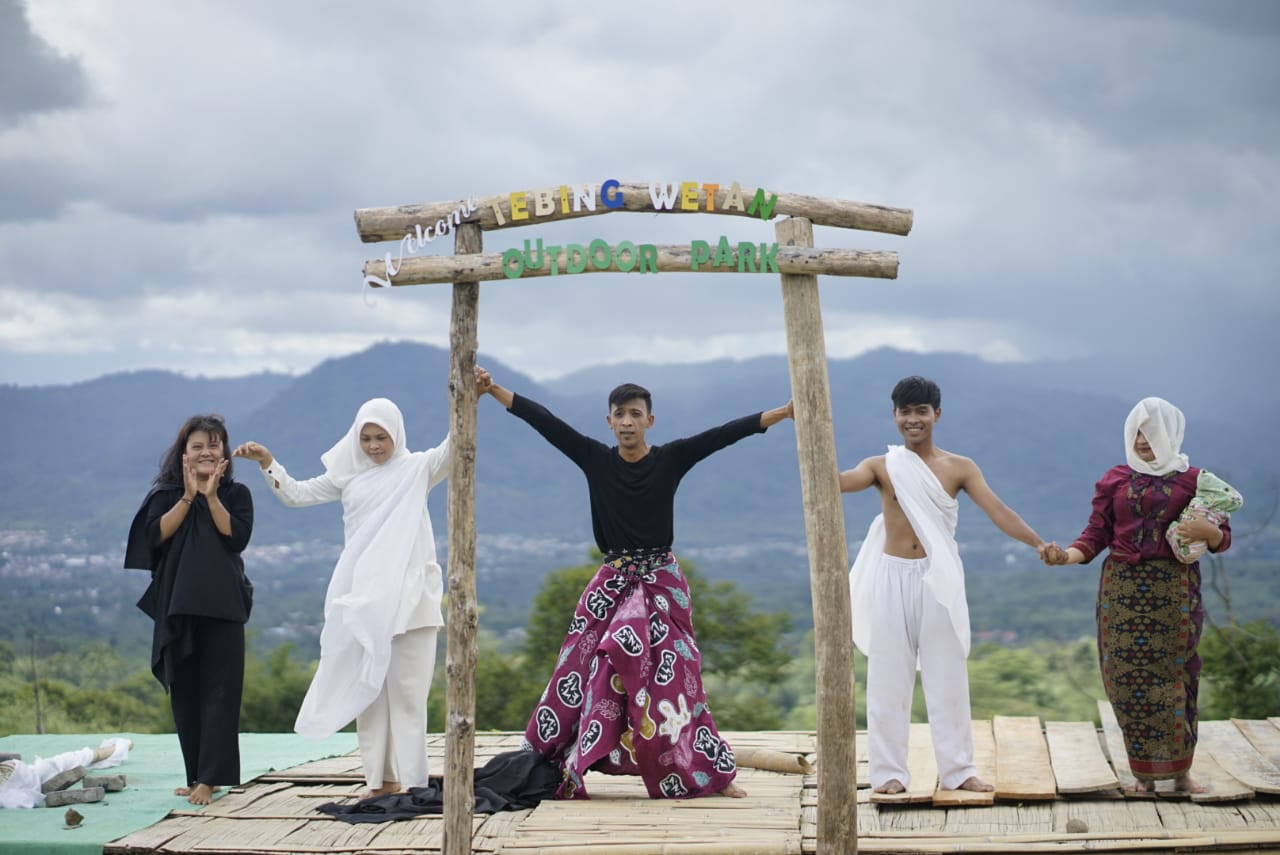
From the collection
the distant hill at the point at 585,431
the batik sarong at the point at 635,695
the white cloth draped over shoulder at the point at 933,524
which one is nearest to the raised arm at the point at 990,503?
the white cloth draped over shoulder at the point at 933,524

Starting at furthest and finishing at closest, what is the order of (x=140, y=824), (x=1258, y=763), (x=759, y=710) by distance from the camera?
(x=759, y=710) < (x=1258, y=763) < (x=140, y=824)

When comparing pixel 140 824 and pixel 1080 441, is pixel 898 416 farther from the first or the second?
pixel 1080 441

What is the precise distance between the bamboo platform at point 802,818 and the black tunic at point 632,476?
127cm

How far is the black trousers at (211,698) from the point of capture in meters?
6.81

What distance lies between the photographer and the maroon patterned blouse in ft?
20.7

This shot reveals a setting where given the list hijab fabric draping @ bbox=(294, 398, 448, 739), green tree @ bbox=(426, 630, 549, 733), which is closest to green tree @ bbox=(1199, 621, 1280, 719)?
green tree @ bbox=(426, 630, 549, 733)

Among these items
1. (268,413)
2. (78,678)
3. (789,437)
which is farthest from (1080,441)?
(78,678)

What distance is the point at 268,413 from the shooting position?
187 feet

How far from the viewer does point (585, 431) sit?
58250 millimetres

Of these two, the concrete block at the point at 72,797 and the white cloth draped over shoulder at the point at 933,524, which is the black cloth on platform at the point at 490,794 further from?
the white cloth draped over shoulder at the point at 933,524

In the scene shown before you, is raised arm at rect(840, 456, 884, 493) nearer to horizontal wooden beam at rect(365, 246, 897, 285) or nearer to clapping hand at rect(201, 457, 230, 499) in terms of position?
horizontal wooden beam at rect(365, 246, 897, 285)

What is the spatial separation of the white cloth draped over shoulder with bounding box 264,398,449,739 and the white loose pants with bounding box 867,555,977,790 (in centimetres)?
213

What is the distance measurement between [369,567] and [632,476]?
138cm

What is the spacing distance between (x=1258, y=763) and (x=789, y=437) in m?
49.4
